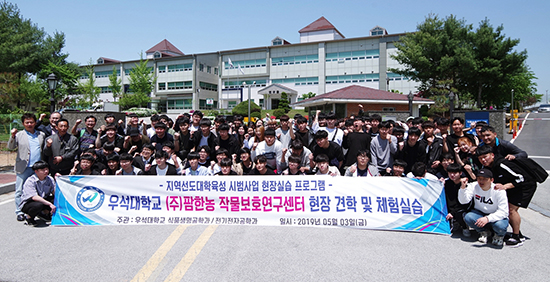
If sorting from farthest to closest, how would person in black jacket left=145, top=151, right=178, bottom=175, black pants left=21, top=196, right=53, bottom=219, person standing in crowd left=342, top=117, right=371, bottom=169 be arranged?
person standing in crowd left=342, top=117, right=371, bottom=169
person in black jacket left=145, top=151, right=178, bottom=175
black pants left=21, top=196, right=53, bottom=219

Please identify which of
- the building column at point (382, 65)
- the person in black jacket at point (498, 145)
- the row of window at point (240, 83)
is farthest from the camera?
the row of window at point (240, 83)

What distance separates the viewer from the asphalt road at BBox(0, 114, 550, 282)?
3822mm

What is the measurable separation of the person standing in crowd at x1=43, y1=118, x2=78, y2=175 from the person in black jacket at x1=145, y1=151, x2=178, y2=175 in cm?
155

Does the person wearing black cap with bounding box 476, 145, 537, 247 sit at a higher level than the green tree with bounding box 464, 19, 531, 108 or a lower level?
lower

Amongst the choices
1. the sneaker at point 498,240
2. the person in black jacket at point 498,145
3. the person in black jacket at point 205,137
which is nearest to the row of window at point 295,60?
the person in black jacket at point 205,137

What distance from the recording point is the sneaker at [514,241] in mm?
4809

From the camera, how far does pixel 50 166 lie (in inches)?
258

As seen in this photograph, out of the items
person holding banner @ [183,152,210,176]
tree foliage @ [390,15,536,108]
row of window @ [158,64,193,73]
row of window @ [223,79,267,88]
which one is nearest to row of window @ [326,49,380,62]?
row of window @ [223,79,267,88]

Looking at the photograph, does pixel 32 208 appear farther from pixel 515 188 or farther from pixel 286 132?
pixel 515 188

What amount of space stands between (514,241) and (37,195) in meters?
7.58

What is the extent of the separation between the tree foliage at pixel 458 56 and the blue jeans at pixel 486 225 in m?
29.2

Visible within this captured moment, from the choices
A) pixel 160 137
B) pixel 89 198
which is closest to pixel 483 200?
pixel 160 137

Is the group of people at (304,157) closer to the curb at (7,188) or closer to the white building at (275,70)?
the curb at (7,188)

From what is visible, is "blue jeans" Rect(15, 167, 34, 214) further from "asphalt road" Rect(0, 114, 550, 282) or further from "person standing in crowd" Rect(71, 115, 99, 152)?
"person standing in crowd" Rect(71, 115, 99, 152)
